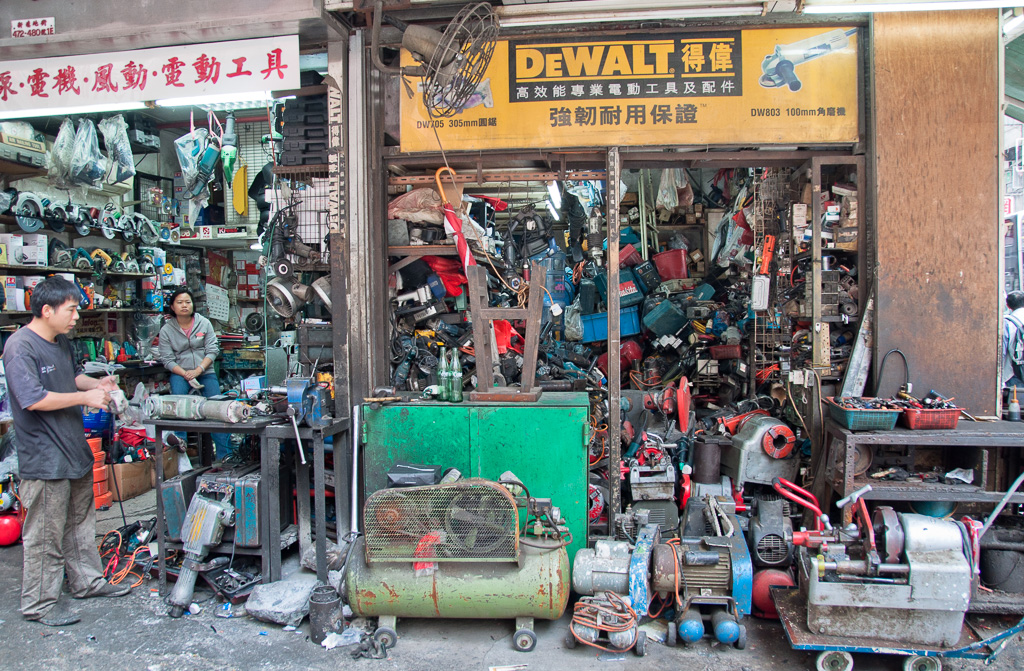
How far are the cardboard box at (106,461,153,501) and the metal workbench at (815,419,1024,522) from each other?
6.47 m

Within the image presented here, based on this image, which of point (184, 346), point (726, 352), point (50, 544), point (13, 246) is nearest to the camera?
point (50, 544)

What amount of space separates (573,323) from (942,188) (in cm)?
396

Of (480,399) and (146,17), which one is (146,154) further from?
(480,399)

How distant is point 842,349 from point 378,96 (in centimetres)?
428

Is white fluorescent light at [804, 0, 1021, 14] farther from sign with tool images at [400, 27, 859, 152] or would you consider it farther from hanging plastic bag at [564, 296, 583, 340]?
hanging plastic bag at [564, 296, 583, 340]

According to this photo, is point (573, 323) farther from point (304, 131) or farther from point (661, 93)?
point (304, 131)

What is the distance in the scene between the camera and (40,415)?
3.95 m

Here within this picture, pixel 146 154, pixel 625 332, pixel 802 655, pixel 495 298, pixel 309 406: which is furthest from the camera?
pixel 146 154

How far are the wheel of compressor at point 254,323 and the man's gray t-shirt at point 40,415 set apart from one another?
213 inches

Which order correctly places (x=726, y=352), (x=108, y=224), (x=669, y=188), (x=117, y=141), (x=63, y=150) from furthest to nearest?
→ (x=669, y=188), (x=108, y=224), (x=726, y=352), (x=117, y=141), (x=63, y=150)

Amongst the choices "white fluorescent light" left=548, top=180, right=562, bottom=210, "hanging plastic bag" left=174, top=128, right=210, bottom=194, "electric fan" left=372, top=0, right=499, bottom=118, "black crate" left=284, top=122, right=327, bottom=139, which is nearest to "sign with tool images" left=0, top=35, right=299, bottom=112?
"black crate" left=284, top=122, right=327, bottom=139

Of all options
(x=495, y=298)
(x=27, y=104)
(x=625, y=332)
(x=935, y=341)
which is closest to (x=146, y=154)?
(x=27, y=104)

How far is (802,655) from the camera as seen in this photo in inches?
136

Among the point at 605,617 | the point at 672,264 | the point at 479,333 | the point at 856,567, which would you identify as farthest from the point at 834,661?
the point at 672,264
